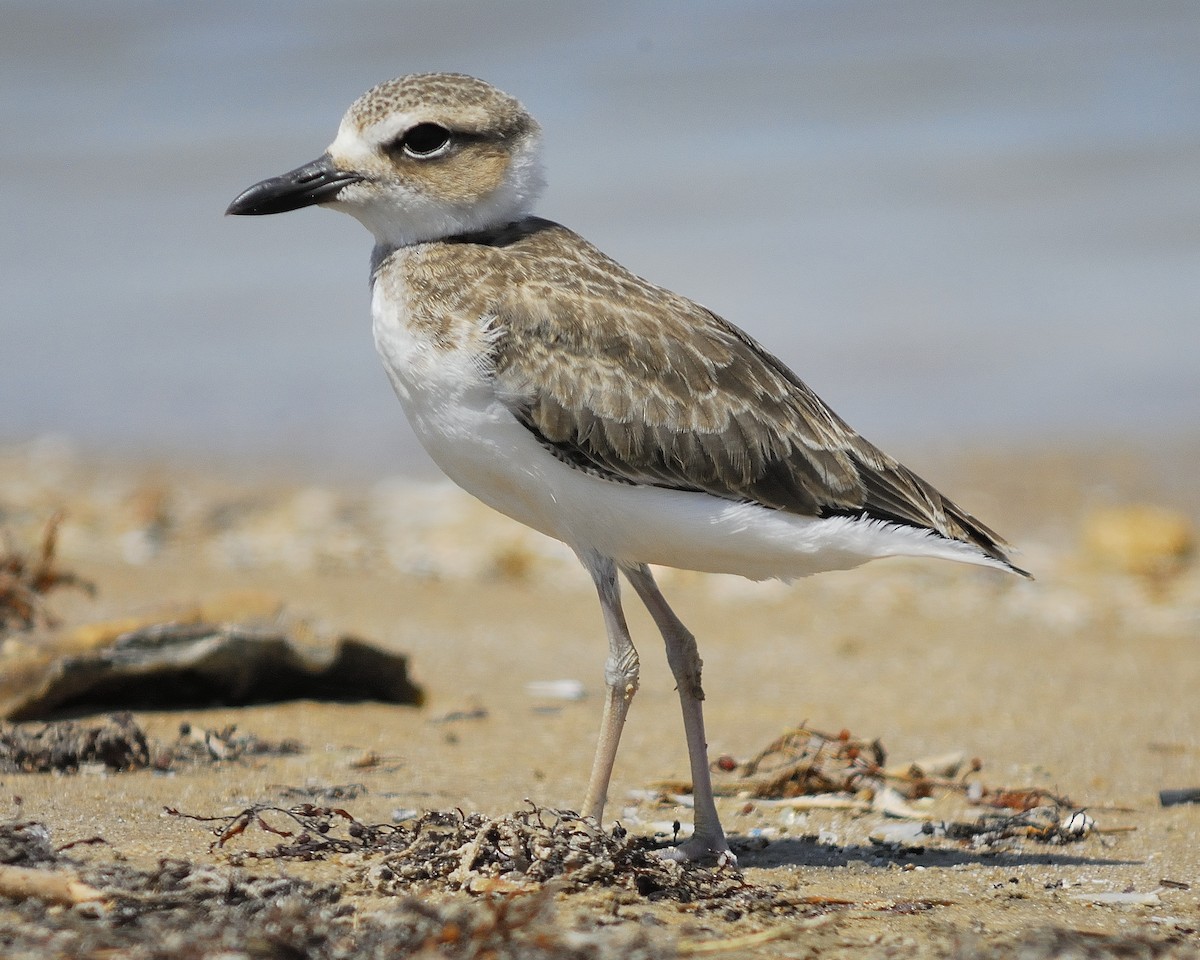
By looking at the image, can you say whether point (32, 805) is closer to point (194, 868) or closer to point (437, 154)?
point (194, 868)

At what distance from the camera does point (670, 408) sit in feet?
17.9

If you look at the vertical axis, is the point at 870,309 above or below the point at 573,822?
above

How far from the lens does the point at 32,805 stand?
17.3 feet

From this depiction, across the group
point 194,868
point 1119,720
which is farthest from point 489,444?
point 1119,720

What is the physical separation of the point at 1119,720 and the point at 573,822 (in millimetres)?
4242

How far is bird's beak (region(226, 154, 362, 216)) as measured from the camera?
5887mm

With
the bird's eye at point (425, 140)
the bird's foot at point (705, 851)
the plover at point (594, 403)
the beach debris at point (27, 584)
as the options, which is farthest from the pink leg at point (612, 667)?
the beach debris at point (27, 584)

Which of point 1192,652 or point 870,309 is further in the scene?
point 870,309

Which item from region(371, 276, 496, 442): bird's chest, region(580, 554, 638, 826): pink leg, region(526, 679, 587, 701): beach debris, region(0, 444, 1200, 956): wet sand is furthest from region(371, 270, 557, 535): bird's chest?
region(526, 679, 587, 701): beach debris

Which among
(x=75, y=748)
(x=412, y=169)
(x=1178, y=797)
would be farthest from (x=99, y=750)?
(x=1178, y=797)

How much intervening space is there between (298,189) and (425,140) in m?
0.54

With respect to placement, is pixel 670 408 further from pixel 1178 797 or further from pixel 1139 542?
pixel 1139 542

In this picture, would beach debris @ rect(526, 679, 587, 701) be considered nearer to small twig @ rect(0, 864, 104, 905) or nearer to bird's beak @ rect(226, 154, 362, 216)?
bird's beak @ rect(226, 154, 362, 216)

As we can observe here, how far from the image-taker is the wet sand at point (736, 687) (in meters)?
4.82
